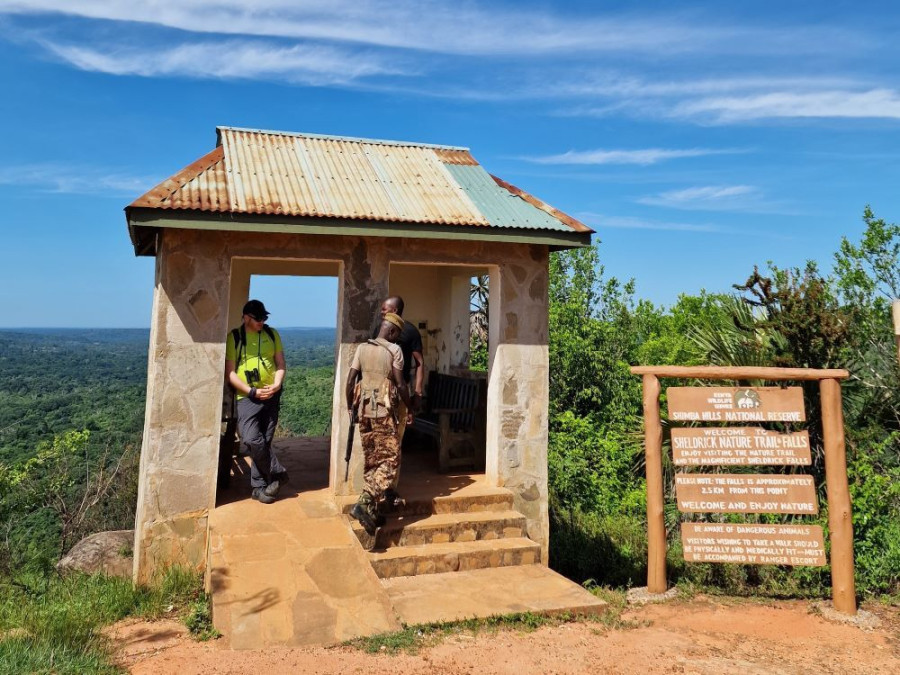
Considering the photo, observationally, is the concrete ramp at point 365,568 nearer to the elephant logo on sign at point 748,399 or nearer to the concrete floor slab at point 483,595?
the concrete floor slab at point 483,595

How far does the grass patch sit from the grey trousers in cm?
101

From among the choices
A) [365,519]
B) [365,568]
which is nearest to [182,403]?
[365,519]

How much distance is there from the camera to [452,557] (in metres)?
5.38

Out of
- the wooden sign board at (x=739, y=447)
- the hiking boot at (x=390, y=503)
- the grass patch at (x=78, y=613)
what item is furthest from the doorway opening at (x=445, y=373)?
the grass patch at (x=78, y=613)

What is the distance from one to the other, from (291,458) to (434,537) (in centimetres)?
324

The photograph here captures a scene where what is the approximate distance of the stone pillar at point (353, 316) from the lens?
6035 millimetres

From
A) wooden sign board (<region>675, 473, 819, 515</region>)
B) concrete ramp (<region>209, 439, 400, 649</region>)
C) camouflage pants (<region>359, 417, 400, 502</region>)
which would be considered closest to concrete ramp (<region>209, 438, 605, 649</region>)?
concrete ramp (<region>209, 439, 400, 649</region>)

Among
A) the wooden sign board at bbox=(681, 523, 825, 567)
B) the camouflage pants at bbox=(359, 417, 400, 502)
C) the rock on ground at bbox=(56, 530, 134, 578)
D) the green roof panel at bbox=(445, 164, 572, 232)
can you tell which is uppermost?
the green roof panel at bbox=(445, 164, 572, 232)

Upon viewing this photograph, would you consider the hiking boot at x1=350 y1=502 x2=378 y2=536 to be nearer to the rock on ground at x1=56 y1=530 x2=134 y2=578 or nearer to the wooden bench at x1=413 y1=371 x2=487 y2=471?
the wooden bench at x1=413 y1=371 x2=487 y2=471

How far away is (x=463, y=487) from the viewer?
647 centimetres

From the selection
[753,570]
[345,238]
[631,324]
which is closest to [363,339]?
[345,238]

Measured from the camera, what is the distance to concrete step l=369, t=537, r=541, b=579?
5.20 metres

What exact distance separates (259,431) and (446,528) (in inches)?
75.4

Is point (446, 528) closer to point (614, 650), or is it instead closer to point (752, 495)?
point (614, 650)
